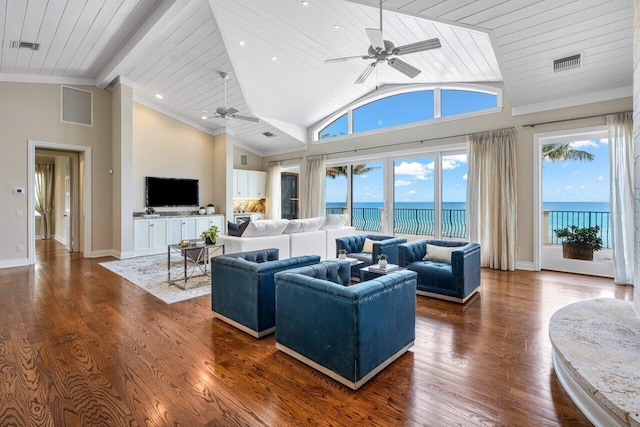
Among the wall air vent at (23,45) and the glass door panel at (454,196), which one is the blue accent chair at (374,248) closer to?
the glass door panel at (454,196)

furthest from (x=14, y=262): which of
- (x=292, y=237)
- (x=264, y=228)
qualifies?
(x=292, y=237)

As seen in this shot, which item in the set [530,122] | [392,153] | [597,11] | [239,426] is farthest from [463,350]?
[392,153]

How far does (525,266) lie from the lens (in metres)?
5.67

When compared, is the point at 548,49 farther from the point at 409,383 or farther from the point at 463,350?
the point at 409,383

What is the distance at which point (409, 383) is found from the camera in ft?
7.27

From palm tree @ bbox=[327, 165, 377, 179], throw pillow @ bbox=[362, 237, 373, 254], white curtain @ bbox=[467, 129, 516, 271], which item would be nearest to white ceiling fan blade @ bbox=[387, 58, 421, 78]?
throw pillow @ bbox=[362, 237, 373, 254]

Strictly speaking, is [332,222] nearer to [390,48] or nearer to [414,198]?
[414,198]

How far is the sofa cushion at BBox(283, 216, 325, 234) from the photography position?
557 cm

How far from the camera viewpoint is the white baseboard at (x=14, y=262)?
19.8 feet

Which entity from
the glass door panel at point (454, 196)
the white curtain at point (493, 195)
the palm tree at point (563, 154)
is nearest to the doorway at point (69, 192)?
the glass door panel at point (454, 196)

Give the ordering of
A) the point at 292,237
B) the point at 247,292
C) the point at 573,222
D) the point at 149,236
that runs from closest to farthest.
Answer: the point at 247,292, the point at 292,237, the point at 573,222, the point at 149,236

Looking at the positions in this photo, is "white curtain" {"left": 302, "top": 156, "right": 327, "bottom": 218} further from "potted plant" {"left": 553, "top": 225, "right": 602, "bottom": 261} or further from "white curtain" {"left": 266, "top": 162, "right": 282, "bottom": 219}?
"potted plant" {"left": 553, "top": 225, "right": 602, "bottom": 261}

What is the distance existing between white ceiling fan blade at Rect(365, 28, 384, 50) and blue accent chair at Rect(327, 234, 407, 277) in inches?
107

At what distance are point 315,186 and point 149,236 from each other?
4.43 metres
